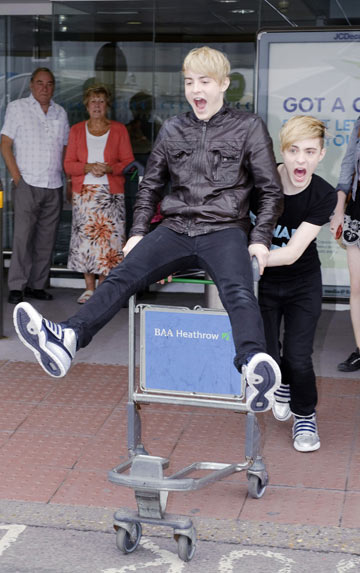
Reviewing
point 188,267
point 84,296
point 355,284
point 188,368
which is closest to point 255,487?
point 188,368

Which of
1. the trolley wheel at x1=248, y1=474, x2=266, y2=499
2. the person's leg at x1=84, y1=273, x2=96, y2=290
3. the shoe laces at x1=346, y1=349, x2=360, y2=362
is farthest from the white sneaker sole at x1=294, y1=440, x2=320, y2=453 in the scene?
the person's leg at x1=84, y1=273, x2=96, y2=290

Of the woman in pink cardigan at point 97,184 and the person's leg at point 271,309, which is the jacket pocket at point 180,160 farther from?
the woman in pink cardigan at point 97,184

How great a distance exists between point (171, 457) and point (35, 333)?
1380 millimetres

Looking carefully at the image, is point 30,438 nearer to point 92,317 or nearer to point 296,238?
point 92,317

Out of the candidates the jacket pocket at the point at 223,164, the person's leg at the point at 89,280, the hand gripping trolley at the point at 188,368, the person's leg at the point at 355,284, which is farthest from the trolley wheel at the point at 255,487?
the person's leg at the point at 89,280

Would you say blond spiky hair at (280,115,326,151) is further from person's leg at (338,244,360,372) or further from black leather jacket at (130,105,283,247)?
person's leg at (338,244,360,372)

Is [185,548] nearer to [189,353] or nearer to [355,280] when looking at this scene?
[189,353]

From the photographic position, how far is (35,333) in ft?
12.4

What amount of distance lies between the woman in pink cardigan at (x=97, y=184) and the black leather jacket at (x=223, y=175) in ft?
13.6

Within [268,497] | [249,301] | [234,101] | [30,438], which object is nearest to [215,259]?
[249,301]

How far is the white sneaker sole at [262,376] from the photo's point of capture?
144 inches

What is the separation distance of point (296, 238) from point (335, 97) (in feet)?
13.2

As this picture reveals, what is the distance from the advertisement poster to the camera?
314 inches

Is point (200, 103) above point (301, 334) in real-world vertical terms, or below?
above
